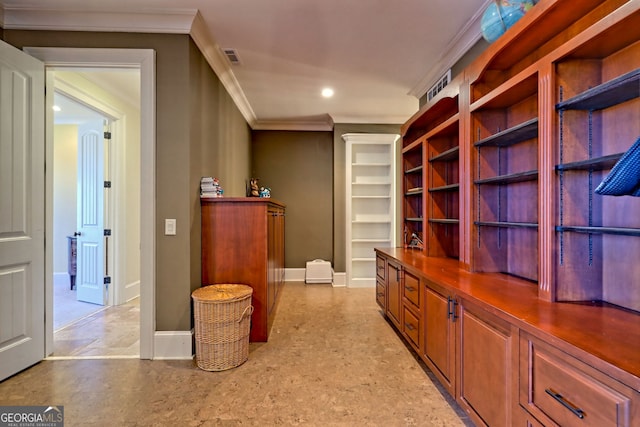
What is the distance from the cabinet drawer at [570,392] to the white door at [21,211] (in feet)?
10.3

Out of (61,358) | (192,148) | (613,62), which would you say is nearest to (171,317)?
(61,358)

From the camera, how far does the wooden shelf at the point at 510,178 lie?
175cm

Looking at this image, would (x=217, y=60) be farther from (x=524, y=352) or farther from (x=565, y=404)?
(x=565, y=404)

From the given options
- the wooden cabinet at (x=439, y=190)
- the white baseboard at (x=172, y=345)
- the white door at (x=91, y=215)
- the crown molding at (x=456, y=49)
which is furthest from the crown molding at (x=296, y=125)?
the white baseboard at (x=172, y=345)

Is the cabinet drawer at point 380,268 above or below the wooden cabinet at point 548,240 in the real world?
below

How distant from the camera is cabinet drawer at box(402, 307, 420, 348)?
2.26m

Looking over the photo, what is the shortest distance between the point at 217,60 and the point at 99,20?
0.95 metres

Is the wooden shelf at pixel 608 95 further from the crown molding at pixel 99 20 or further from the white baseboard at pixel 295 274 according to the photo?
the white baseboard at pixel 295 274

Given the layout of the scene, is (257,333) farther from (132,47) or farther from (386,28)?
(386,28)

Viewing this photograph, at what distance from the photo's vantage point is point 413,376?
2.18m

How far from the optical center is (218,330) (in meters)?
2.27

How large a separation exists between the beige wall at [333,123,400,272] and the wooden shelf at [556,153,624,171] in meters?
3.63

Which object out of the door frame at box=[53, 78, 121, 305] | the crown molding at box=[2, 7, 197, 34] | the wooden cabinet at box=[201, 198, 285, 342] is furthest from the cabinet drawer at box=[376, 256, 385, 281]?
the door frame at box=[53, 78, 121, 305]

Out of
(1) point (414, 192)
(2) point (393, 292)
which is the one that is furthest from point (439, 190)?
(2) point (393, 292)
